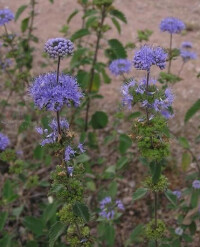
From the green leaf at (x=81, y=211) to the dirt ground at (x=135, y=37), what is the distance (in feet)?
6.12

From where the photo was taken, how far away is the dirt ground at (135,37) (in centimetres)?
444

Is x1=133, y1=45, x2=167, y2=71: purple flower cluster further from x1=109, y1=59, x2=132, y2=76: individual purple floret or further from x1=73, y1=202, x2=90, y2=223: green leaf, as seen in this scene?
x1=109, y1=59, x2=132, y2=76: individual purple floret

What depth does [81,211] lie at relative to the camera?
217 centimetres

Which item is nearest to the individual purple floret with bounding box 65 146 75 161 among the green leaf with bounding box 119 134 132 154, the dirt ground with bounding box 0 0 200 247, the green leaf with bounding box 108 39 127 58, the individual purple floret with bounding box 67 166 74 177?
the individual purple floret with bounding box 67 166 74 177

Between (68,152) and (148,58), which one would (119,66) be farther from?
(68,152)

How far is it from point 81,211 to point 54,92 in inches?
26.9

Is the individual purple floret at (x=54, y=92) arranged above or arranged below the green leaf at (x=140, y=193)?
A: above

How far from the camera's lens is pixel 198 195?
3.13m

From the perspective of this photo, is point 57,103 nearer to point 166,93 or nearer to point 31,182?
point 166,93

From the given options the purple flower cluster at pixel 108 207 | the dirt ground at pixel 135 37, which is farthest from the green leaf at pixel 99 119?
the purple flower cluster at pixel 108 207

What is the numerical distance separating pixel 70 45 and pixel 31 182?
1857 millimetres

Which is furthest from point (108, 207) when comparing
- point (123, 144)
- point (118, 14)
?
point (118, 14)

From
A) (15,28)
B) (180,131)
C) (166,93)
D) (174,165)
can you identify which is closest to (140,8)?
(15,28)

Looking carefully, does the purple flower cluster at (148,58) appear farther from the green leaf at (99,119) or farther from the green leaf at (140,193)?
the green leaf at (99,119)
